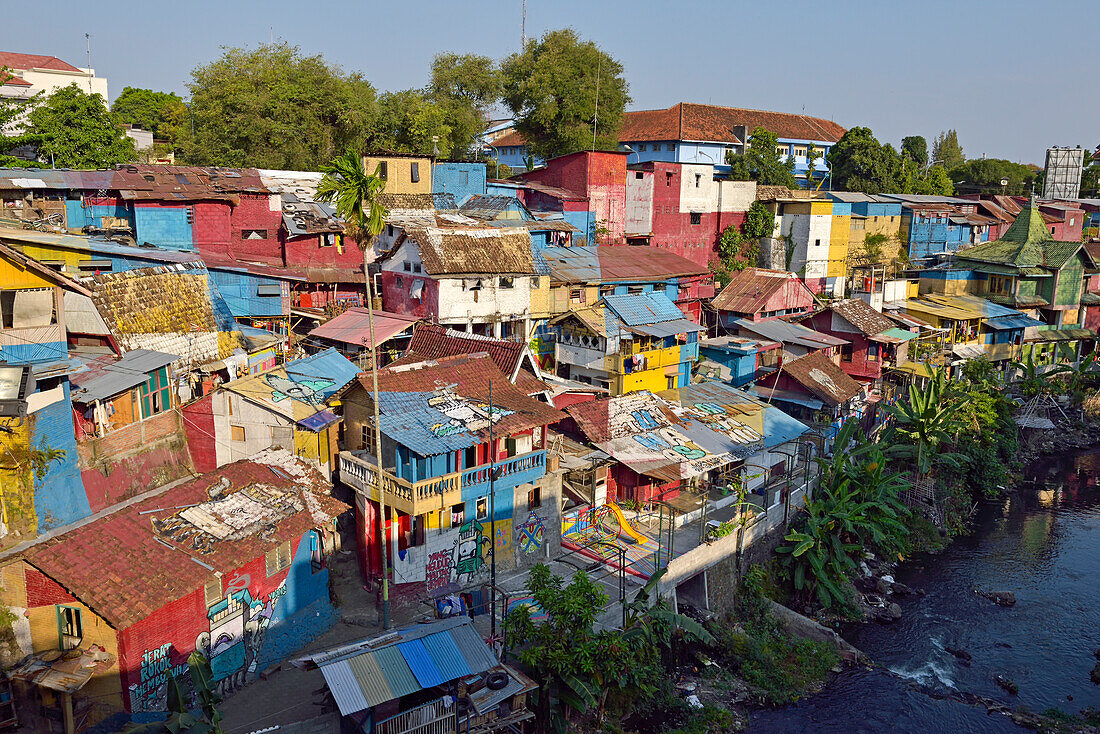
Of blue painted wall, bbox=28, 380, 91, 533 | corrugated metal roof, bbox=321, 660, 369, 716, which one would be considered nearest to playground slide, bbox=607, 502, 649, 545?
corrugated metal roof, bbox=321, 660, 369, 716

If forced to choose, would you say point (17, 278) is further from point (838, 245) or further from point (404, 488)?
point (838, 245)

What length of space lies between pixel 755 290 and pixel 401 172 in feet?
58.9

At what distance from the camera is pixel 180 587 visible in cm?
1614

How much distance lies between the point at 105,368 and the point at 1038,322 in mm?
47519

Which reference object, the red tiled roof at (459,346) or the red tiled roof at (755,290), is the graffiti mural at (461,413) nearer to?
the red tiled roof at (459,346)

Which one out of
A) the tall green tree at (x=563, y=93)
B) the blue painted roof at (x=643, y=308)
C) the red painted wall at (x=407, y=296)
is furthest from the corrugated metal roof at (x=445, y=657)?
the tall green tree at (x=563, y=93)

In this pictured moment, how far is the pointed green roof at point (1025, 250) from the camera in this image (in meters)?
49.0

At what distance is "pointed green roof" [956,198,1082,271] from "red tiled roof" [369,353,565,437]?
36748 mm

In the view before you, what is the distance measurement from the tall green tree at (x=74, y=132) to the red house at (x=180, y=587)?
27745mm

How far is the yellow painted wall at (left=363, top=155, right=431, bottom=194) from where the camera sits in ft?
129

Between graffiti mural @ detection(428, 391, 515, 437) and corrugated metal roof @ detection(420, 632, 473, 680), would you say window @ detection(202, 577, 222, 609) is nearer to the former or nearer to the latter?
corrugated metal roof @ detection(420, 632, 473, 680)

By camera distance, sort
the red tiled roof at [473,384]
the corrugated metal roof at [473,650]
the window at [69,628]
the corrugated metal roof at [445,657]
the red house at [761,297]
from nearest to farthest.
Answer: the window at [69,628] < the corrugated metal roof at [445,657] < the corrugated metal roof at [473,650] < the red tiled roof at [473,384] < the red house at [761,297]

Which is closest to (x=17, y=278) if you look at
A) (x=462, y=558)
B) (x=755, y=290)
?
(x=462, y=558)

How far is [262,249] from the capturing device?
35812 mm
